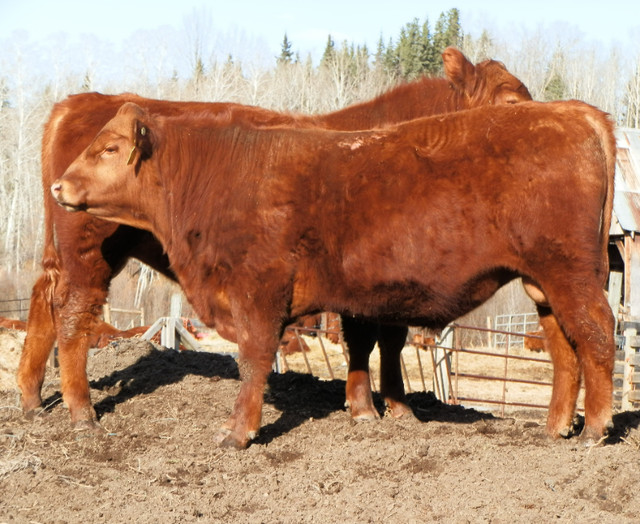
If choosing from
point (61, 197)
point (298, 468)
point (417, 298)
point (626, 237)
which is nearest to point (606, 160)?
point (417, 298)

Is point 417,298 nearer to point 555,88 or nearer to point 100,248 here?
point 100,248

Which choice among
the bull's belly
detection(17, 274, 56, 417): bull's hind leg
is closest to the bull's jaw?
detection(17, 274, 56, 417): bull's hind leg

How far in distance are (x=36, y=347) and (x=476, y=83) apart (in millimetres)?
4536

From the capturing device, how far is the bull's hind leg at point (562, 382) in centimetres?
564

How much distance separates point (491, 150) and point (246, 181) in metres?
1.74

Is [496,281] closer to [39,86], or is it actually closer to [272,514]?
[272,514]

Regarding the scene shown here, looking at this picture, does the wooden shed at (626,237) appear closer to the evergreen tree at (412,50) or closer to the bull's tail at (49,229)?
the bull's tail at (49,229)

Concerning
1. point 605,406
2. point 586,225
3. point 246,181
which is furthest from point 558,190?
point 246,181

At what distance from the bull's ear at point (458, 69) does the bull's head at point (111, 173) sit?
287 cm

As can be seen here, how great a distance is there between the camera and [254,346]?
541cm

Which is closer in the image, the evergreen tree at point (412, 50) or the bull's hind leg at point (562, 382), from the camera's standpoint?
the bull's hind leg at point (562, 382)

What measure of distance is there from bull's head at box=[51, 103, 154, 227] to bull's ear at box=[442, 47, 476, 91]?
113 inches

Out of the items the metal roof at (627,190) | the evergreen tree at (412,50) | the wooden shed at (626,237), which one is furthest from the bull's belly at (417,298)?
the evergreen tree at (412,50)

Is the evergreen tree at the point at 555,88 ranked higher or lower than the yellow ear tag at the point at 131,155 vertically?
higher
